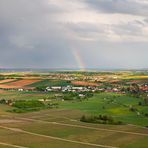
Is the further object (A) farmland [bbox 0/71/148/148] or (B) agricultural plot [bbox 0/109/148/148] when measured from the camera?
(A) farmland [bbox 0/71/148/148]

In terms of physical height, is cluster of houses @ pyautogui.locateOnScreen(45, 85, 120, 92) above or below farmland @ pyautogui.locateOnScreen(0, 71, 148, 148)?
above

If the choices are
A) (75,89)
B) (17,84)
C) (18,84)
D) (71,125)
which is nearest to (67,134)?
(71,125)

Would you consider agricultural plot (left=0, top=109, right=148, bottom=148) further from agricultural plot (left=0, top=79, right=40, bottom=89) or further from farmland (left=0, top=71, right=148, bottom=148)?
agricultural plot (left=0, top=79, right=40, bottom=89)

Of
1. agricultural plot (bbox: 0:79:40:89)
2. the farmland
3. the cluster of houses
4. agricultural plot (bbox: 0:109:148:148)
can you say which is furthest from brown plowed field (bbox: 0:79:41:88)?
agricultural plot (bbox: 0:109:148:148)

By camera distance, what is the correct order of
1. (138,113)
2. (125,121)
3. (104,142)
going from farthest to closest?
(138,113), (125,121), (104,142)

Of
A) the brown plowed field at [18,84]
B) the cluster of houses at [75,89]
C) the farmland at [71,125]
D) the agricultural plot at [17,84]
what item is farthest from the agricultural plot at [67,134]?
the brown plowed field at [18,84]

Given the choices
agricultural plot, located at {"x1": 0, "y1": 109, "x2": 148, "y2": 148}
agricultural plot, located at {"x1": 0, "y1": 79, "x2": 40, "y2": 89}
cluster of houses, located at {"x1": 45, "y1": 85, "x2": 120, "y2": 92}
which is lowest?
agricultural plot, located at {"x1": 0, "y1": 109, "x2": 148, "y2": 148}

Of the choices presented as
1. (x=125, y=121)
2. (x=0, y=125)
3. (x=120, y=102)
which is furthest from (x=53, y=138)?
(x=120, y=102)

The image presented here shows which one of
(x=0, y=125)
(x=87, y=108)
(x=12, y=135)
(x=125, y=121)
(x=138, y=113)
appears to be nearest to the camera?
(x=12, y=135)

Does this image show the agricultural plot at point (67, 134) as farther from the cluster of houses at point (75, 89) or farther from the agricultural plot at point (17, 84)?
the agricultural plot at point (17, 84)

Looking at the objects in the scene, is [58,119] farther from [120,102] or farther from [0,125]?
[120,102]

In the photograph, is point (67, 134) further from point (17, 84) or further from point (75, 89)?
point (17, 84)
